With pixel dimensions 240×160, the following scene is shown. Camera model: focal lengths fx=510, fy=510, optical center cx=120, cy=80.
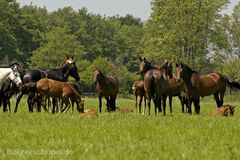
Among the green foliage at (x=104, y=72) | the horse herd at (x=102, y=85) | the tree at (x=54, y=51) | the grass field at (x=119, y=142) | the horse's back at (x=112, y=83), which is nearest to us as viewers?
the grass field at (x=119, y=142)

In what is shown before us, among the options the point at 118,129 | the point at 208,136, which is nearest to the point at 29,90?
the point at 118,129

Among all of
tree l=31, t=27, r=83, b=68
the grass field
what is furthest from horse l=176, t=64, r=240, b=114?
tree l=31, t=27, r=83, b=68

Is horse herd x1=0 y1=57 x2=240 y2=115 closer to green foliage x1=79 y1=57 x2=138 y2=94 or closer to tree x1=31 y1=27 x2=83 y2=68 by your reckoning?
green foliage x1=79 y1=57 x2=138 y2=94

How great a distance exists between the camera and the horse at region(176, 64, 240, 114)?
930 inches

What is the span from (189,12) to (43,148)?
6251 centimetres

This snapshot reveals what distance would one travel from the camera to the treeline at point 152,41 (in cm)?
7038

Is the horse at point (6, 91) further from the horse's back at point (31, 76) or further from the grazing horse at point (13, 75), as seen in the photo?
the grazing horse at point (13, 75)

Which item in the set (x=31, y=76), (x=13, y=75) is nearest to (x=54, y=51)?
(x=31, y=76)

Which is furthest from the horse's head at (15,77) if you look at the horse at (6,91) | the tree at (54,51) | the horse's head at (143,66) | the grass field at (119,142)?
the tree at (54,51)

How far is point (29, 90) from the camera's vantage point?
22594 mm

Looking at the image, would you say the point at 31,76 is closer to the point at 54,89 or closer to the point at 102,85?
the point at 54,89

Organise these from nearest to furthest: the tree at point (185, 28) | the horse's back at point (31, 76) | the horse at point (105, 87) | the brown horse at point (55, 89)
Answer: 1. the brown horse at point (55, 89)
2. the horse's back at point (31, 76)
3. the horse at point (105, 87)
4. the tree at point (185, 28)

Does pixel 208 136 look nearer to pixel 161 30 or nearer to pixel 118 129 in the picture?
pixel 118 129

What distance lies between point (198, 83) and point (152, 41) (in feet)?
154
